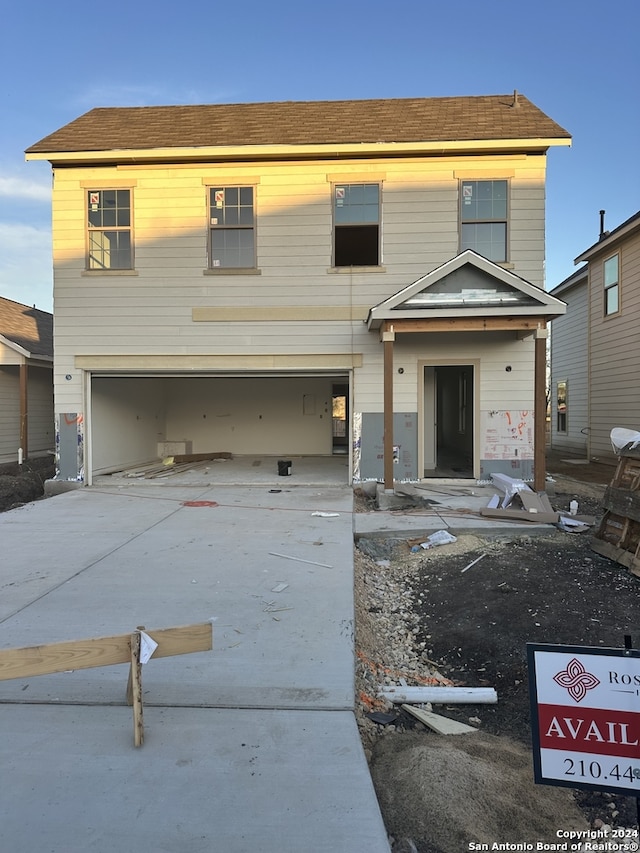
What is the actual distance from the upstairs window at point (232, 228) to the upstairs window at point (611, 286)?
9.76 m

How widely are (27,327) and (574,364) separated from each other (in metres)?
18.1

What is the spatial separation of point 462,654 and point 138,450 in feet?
37.6

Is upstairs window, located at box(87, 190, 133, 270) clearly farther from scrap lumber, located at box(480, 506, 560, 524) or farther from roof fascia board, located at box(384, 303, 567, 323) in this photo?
scrap lumber, located at box(480, 506, 560, 524)

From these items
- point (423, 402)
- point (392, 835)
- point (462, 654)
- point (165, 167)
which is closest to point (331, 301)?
point (423, 402)

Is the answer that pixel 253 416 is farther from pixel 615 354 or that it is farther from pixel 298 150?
pixel 615 354

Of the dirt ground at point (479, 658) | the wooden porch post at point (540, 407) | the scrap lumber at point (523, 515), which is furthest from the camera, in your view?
the wooden porch post at point (540, 407)

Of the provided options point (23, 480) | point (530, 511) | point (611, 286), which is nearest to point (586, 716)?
point (530, 511)

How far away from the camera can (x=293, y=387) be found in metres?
15.9

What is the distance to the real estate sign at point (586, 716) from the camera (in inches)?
72.0

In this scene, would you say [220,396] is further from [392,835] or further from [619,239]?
[392,835]

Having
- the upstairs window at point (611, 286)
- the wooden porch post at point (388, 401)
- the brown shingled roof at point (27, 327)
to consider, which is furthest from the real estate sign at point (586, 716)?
the brown shingled roof at point (27, 327)

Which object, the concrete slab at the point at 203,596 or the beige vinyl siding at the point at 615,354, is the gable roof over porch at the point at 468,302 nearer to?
the concrete slab at the point at 203,596

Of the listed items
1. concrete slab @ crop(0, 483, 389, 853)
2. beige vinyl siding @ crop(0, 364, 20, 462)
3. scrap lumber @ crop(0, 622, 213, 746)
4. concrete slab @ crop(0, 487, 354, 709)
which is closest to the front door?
concrete slab @ crop(0, 487, 354, 709)

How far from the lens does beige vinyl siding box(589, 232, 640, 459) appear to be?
1293 centimetres
